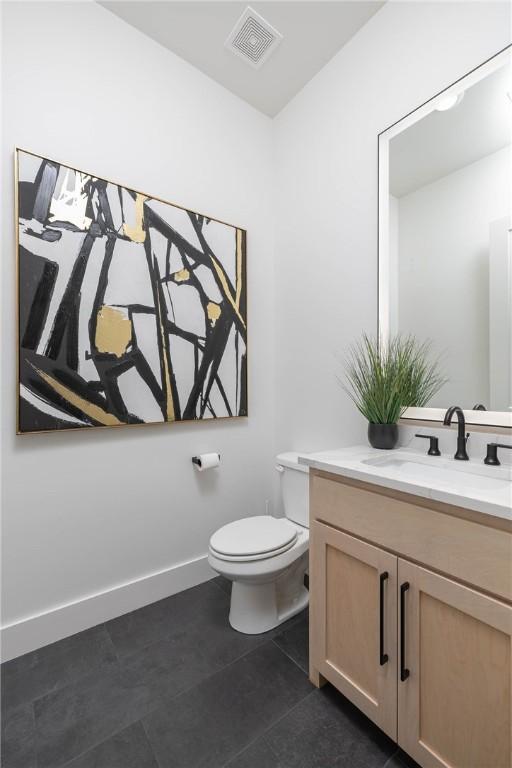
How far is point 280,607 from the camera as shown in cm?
160

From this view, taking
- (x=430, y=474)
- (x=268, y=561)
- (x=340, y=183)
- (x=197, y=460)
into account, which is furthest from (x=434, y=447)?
(x=340, y=183)

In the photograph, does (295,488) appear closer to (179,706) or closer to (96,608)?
(179,706)

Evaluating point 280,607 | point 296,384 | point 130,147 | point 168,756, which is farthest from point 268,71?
point 168,756

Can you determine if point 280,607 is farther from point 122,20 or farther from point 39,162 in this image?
point 122,20

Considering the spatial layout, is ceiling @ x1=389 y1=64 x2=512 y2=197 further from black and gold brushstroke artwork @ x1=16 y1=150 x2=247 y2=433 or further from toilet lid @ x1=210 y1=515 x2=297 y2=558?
toilet lid @ x1=210 y1=515 x2=297 y2=558

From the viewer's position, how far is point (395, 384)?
1379 millimetres

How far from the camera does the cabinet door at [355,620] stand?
3.18ft

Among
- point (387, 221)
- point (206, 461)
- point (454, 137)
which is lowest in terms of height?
point (206, 461)

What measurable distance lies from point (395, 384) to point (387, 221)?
2.44 feet

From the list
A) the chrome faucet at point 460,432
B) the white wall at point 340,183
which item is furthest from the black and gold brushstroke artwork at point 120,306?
the chrome faucet at point 460,432

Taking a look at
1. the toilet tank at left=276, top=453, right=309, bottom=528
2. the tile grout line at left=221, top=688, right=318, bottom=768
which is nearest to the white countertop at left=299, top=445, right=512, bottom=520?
the toilet tank at left=276, top=453, right=309, bottom=528

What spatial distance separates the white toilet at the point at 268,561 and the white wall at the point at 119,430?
377 mm

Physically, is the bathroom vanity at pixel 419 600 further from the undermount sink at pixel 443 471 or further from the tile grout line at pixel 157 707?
the tile grout line at pixel 157 707

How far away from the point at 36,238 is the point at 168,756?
1.81m
